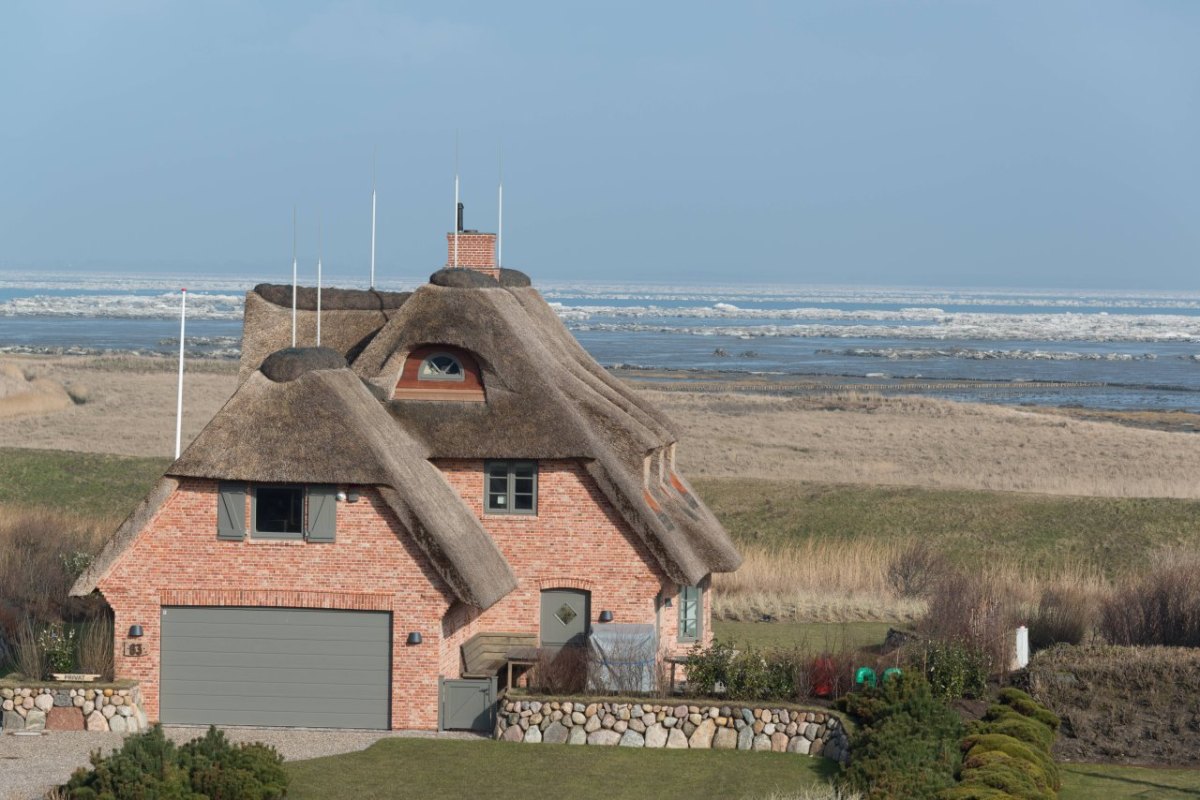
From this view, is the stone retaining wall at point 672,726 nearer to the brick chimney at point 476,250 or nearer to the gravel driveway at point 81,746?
the gravel driveway at point 81,746

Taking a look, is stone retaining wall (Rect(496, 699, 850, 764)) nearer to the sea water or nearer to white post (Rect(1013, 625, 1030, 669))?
white post (Rect(1013, 625, 1030, 669))

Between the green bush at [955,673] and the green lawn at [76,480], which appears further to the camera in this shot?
the green lawn at [76,480]

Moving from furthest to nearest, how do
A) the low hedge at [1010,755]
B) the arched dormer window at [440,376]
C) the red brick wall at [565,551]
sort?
the arched dormer window at [440,376], the red brick wall at [565,551], the low hedge at [1010,755]

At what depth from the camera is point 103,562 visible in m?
27.2

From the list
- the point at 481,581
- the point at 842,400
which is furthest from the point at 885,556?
the point at 842,400

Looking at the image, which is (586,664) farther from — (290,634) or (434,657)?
(290,634)

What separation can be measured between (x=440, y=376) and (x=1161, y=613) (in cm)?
1340

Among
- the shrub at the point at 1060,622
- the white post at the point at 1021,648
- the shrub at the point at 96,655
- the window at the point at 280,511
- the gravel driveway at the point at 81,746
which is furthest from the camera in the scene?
the shrub at the point at 1060,622

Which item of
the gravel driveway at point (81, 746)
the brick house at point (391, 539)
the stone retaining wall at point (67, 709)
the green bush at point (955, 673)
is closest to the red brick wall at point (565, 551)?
the brick house at point (391, 539)

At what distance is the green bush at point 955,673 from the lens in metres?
27.0

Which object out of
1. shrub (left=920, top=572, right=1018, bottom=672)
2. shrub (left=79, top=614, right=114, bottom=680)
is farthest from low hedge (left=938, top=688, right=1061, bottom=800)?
shrub (left=79, top=614, right=114, bottom=680)

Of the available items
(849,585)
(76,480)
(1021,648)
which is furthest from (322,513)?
(76,480)

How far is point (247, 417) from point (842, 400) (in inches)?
2496

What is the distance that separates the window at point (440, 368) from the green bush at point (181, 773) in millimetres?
8877
